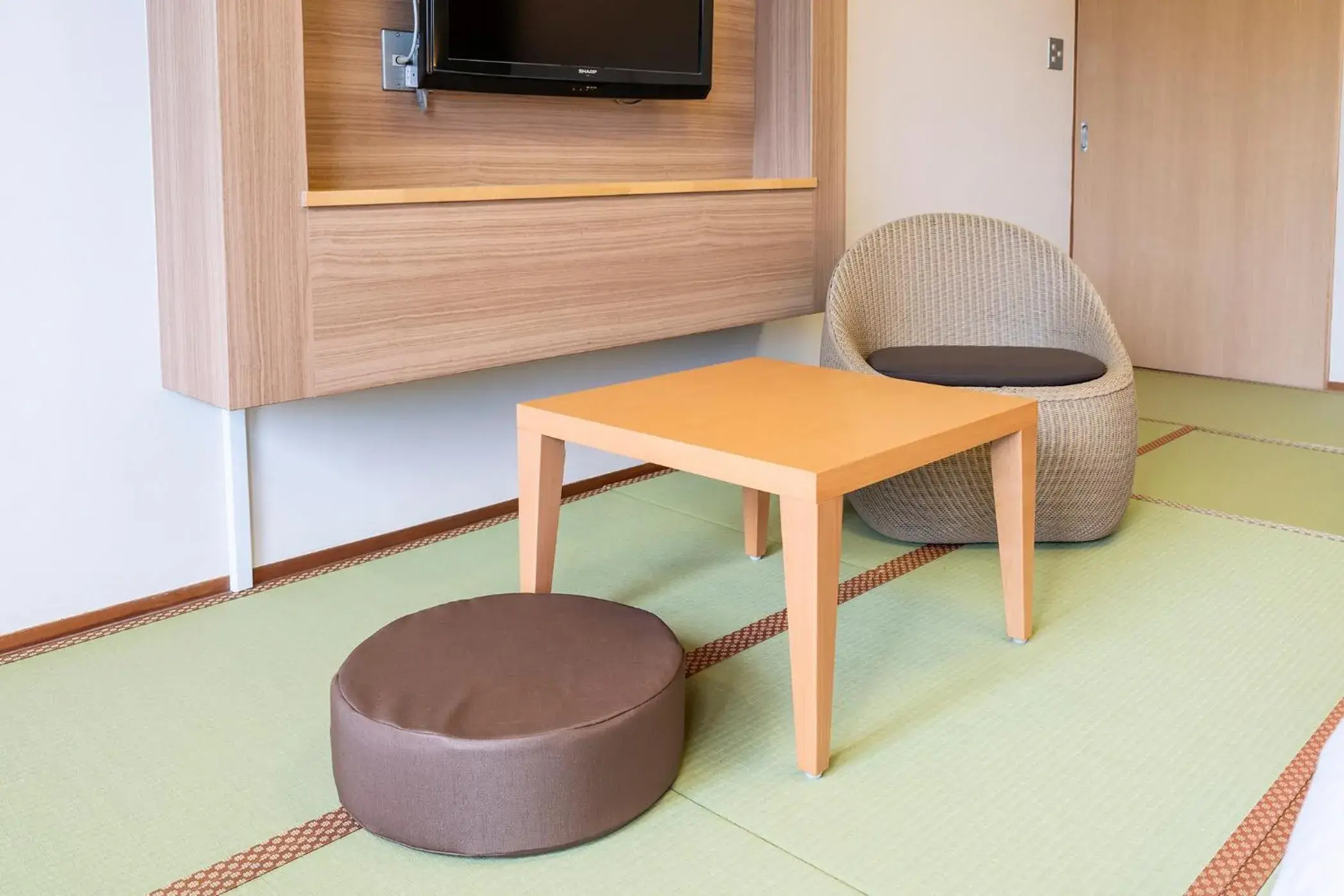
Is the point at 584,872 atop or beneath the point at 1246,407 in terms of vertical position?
beneath

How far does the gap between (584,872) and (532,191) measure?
56.7 inches

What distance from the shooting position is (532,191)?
245cm

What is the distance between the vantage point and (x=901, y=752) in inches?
69.8

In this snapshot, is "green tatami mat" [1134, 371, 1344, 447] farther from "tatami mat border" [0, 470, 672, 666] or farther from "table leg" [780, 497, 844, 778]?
"table leg" [780, 497, 844, 778]

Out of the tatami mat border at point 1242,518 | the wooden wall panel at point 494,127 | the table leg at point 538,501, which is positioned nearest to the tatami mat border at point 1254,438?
the tatami mat border at point 1242,518

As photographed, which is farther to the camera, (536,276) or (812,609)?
(536,276)

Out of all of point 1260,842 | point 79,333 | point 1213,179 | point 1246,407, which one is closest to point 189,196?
point 79,333

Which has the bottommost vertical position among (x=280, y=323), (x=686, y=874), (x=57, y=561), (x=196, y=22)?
(x=686, y=874)

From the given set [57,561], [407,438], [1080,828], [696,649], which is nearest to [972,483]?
[696,649]

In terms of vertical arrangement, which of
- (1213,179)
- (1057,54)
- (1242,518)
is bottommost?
(1242,518)

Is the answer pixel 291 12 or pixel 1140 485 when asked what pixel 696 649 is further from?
pixel 1140 485

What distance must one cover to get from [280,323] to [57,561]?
612 mm

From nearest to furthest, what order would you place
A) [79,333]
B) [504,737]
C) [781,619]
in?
1. [504,737]
2. [79,333]
3. [781,619]

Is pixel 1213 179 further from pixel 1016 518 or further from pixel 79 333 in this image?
pixel 79 333
